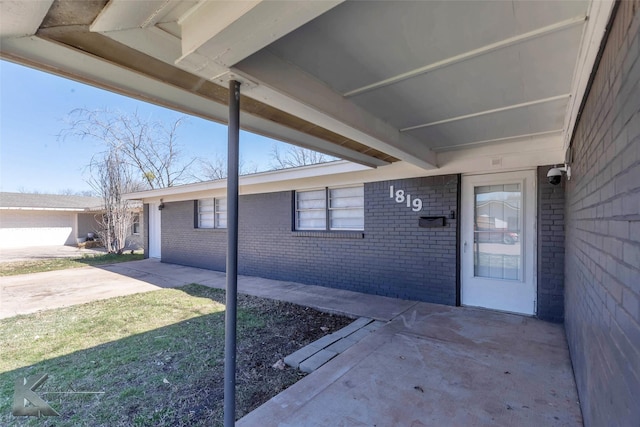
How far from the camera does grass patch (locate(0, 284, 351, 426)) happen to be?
7.88ft

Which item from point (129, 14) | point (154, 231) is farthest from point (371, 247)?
point (154, 231)

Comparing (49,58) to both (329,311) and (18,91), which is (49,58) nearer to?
(329,311)

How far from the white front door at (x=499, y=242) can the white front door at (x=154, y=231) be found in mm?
11194

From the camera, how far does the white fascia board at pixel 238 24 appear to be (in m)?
1.27

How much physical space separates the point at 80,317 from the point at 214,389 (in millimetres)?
3540

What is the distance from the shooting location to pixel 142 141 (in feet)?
59.3

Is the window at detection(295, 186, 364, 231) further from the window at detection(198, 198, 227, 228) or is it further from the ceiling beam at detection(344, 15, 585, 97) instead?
the ceiling beam at detection(344, 15, 585, 97)

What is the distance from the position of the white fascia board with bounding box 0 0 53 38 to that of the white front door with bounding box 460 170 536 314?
5143mm

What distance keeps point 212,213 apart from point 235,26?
28.9 feet

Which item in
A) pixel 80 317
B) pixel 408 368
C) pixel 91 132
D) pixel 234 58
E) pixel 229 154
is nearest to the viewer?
pixel 234 58

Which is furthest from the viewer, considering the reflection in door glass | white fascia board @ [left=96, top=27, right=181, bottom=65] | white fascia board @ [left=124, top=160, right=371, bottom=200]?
white fascia board @ [left=124, top=160, right=371, bottom=200]

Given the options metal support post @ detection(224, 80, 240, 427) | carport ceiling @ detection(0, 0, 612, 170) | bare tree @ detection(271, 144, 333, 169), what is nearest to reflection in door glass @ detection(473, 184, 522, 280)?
carport ceiling @ detection(0, 0, 612, 170)

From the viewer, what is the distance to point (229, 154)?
1.93m

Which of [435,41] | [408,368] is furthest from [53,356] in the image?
[435,41]
